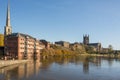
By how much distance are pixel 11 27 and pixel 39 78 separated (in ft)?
335

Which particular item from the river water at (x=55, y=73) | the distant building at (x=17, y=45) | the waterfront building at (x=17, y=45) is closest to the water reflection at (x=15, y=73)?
the river water at (x=55, y=73)

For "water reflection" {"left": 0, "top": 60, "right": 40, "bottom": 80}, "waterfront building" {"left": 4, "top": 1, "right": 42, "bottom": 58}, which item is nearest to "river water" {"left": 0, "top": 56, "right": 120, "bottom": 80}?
"water reflection" {"left": 0, "top": 60, "right": 40, "bottom": 80}

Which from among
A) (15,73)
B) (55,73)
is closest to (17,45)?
(55,73)

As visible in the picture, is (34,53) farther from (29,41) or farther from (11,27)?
(11,27)

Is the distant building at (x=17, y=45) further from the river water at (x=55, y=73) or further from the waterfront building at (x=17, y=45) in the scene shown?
the river water at (x=55, y=73)

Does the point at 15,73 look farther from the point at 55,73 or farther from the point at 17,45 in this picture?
the point at 17,45

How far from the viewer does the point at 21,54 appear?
392ft

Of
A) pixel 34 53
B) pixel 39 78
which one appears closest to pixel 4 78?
pixel 39 78

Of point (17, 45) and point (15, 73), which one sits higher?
point (17, 45)

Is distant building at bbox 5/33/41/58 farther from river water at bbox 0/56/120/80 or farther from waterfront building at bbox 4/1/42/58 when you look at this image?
river water at bbox 0/56/120/80

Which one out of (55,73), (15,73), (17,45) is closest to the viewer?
(15,73)

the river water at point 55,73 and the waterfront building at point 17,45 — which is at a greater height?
the waterfront building at point 17,45

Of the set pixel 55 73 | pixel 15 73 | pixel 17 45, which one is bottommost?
pixel 55 73

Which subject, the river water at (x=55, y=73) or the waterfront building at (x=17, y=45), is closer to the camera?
the river water at (x=55, y=73)
